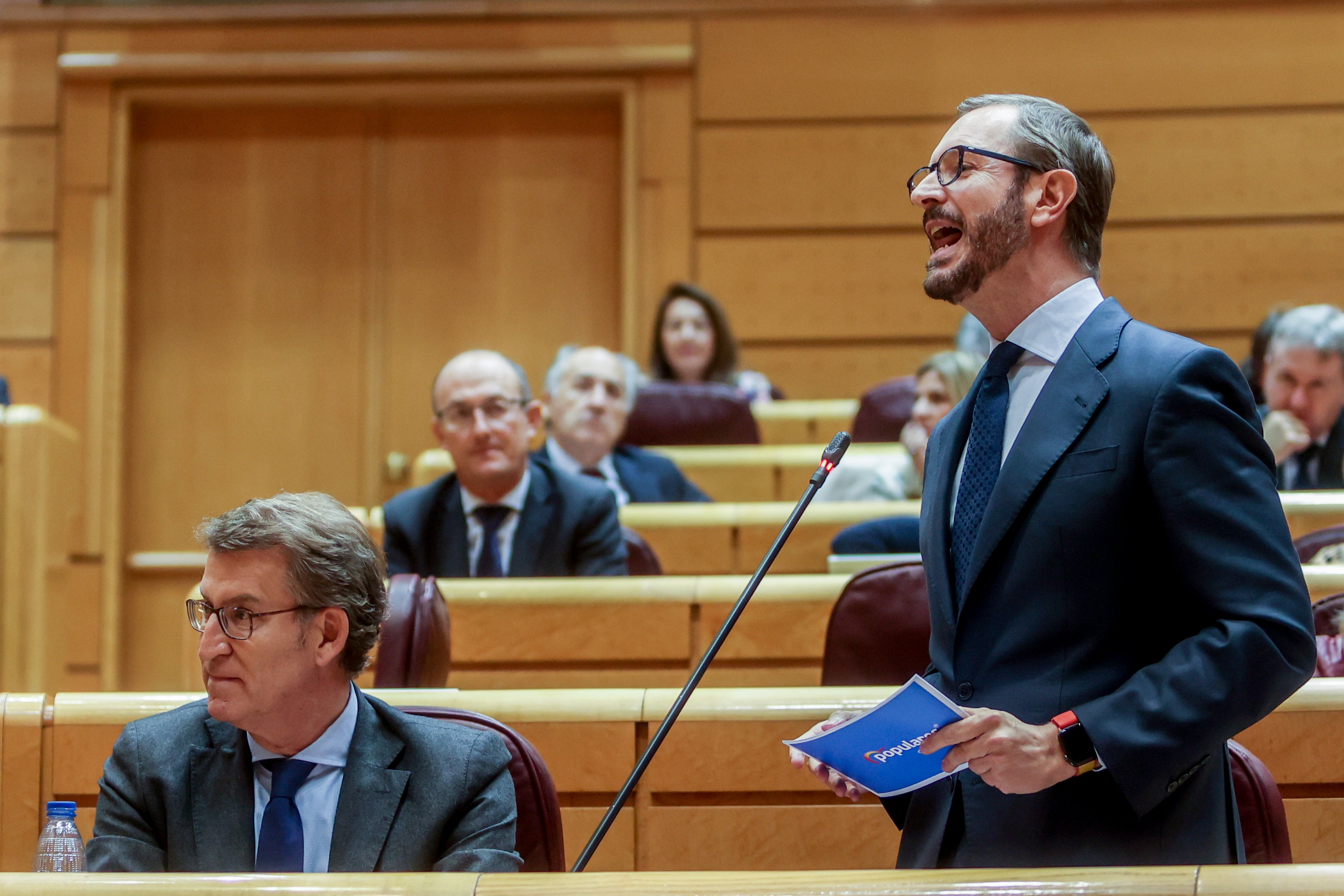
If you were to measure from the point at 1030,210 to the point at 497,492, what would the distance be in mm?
1956

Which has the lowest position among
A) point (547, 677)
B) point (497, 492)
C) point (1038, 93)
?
point (547, 677)

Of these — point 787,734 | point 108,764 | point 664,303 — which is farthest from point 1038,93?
point 108,764

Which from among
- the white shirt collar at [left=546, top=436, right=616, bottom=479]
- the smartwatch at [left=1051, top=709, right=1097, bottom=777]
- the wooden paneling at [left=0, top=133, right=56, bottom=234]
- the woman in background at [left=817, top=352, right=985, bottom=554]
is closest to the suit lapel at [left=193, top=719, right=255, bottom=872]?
the smartwatch at [left=1051, top=709, right=1097, bottom=777]

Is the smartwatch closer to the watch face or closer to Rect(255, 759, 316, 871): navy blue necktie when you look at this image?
the watch face

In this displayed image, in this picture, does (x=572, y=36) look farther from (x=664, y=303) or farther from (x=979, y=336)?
(x=979, y=336)

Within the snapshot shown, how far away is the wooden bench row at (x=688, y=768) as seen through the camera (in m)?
1.82

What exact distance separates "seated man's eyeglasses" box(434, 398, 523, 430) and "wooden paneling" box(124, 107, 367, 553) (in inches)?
96.1

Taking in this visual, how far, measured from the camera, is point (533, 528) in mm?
3051

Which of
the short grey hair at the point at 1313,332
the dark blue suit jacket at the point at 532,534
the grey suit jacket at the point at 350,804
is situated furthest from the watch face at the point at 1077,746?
the short grey hair at the point at 1313,332

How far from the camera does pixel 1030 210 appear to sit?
4.24 feet

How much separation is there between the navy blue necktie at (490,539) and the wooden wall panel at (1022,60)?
2708 mm

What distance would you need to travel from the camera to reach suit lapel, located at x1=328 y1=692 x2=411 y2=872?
147 cm

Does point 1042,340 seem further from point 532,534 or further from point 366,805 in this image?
point 532,534

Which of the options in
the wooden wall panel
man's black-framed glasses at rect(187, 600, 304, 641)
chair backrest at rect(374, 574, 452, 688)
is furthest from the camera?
the wooden wall panel
